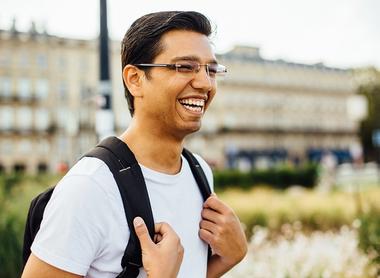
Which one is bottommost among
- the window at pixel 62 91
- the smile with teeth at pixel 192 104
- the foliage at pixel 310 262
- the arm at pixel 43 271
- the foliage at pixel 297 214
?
the window at pixel 62 91

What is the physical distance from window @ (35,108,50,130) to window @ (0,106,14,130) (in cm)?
219

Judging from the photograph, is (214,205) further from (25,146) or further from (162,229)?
(25,146)

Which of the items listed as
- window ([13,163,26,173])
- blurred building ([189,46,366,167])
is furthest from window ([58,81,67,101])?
blurred building ([189,46,366,167])

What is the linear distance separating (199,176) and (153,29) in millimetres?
500

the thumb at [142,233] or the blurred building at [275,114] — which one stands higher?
the thumb at [142,233]

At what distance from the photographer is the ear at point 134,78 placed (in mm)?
1638

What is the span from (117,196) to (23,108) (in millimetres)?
52500

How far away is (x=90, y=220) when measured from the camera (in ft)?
4.65

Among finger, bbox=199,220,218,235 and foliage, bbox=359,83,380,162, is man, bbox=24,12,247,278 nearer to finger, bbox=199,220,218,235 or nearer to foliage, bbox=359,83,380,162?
finger, bbox=199,220,218,235

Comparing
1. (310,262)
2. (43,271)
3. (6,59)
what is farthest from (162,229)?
(6,59)

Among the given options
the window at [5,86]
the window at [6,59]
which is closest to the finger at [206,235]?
the window at [5,86]

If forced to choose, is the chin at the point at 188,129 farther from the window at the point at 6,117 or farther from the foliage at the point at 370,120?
the window at the point at 6,117

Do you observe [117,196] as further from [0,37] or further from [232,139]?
[232,139]

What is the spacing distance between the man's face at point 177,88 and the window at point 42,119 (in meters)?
51.7
